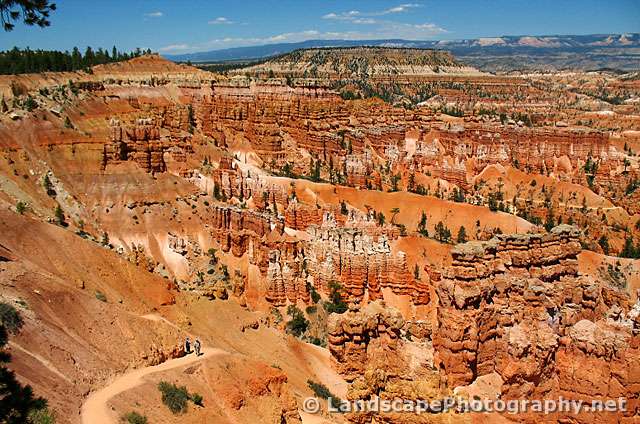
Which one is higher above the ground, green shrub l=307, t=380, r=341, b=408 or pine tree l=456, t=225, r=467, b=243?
green shrub l=307, t=380, r=341, b=408

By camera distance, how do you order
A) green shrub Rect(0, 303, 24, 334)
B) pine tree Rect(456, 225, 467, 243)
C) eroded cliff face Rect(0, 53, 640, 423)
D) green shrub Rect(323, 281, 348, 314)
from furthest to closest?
pine tree Rect(456, 225, 467, 243) < green shrub Rect(323, 281, 348, 314) < eroded cliff face Rect(0, 53, 640, 423) < green shrub Rect(0, 303, 24, 334)

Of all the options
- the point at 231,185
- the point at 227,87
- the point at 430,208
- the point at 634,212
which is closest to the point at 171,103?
the point at 227,87

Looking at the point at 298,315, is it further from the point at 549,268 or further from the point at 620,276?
the point at 620,276

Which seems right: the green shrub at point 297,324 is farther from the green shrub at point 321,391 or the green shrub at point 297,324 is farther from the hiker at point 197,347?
the hiker at point 197,347

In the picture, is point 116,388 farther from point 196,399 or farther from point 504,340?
point 504,340

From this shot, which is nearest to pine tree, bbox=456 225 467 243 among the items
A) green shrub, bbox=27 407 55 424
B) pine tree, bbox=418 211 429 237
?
pine tree, bbox=418 211 429 237

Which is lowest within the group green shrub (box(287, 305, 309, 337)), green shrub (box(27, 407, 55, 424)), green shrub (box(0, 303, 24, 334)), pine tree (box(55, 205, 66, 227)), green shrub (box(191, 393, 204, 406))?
green shrub (box(287, 305, 309, 337))

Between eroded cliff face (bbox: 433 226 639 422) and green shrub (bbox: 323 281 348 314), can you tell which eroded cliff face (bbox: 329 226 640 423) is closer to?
eroded cliff face (bbox: 433 226 639 422)

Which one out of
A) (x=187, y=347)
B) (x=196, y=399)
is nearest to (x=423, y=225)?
(x=187, y=347)
